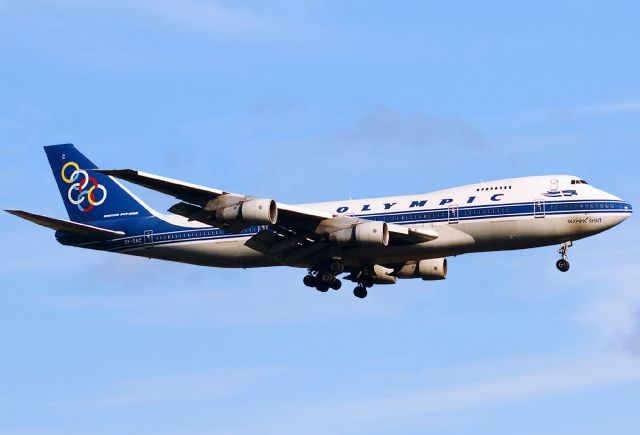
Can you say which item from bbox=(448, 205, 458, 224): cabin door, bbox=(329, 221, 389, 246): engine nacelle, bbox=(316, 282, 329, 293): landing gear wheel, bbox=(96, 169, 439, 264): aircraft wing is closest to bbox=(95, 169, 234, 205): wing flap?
bbox=(96, 169, 439, 264): aircraft wing

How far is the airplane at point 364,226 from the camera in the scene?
62.7 metres

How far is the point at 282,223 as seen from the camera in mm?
64812

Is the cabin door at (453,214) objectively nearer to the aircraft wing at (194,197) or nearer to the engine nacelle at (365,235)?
the engine nacelle at (365,235)

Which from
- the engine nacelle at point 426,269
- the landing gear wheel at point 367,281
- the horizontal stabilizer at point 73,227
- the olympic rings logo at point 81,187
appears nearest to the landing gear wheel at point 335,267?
the landing gear wheel at point 367,281

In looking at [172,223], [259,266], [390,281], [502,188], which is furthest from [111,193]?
[502,188]

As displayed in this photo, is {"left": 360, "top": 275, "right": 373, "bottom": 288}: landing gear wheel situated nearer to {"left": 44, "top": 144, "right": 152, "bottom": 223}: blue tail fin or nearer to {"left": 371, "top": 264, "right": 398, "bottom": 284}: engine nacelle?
{"left": 371, "top": 264, "right": 398, "bottom": 284}: engine nacelle

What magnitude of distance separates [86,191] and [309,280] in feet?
46.9

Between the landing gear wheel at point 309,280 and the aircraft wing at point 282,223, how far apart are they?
186 cm

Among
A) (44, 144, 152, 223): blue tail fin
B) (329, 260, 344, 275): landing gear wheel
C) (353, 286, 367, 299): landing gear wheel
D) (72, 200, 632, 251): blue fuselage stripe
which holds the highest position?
(44, 144, 152, 223): blue tail fin

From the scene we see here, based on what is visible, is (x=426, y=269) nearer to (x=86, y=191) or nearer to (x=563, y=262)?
(x=563, y=262)

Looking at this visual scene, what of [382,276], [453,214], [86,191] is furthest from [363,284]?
[86,191]

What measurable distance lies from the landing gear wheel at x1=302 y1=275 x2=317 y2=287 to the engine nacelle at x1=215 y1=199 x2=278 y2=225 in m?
6.63

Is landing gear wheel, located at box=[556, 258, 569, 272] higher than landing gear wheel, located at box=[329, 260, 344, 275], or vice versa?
landing gear wheel, located at box=[329, 260, 344, 275]

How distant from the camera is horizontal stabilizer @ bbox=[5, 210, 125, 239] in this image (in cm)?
6519
